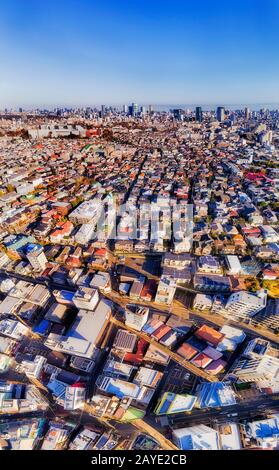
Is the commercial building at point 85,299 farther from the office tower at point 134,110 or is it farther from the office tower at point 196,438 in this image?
the office tower at point 134,110

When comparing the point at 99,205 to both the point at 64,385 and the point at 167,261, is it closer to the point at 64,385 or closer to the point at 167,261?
the point at 167,261

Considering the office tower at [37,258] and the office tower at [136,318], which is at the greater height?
the office tower at [37,258]

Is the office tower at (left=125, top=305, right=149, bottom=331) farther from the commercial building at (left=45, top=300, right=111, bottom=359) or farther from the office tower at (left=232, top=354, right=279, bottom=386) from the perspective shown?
the office tower at (left=232, top=354, right=279, bottom=386)

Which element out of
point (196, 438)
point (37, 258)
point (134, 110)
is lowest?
point (196, 438)

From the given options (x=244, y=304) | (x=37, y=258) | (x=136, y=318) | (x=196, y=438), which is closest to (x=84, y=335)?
(x=136, y=318)

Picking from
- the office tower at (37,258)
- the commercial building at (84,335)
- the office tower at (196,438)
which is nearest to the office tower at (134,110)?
the office tower at (37,258)

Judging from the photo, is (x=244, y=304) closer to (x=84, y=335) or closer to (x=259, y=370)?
(x=259, y=370)

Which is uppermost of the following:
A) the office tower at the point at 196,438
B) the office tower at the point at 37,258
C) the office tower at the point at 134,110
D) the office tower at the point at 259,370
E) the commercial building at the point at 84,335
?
the office tower at the point at 134,110

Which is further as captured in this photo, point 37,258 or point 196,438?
point 37,258

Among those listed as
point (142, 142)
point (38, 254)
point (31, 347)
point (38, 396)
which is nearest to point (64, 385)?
point (38, 396)
